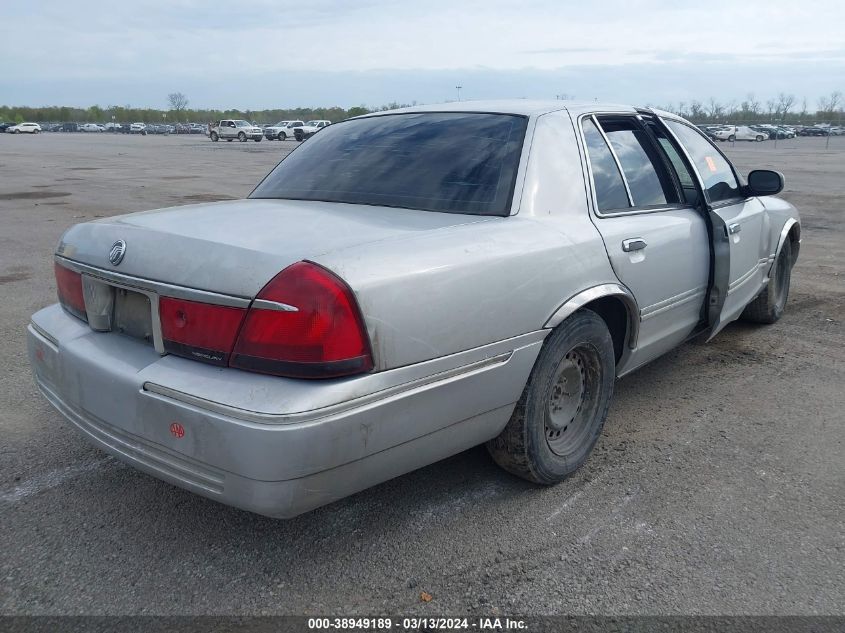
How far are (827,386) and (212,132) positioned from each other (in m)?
59.2

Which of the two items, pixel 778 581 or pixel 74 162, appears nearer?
pixel 778 581

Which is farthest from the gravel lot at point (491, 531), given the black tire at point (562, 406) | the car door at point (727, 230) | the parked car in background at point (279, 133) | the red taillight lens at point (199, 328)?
the parked car in background at point (279, 133)

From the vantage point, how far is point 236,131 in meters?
58.0

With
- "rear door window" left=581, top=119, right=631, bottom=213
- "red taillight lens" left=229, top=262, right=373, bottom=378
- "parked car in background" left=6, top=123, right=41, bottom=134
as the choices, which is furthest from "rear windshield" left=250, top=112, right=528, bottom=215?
"parked car in background" left=6, top=123, right=41, bottom=134

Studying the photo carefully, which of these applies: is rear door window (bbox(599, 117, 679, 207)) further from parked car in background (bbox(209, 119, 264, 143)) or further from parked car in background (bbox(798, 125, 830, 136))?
parked car in background (bbox(798, 125, 830, 136))

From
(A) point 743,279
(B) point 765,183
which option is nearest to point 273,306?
(A) point 743,279

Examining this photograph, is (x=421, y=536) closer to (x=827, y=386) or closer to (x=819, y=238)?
(x=827, y=386)

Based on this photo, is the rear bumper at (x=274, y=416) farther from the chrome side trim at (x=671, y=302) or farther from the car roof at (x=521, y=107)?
the car roof at (x=521, y=107)

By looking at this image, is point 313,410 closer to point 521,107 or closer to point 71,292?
point 71,292

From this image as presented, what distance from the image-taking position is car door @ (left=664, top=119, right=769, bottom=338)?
13.6 feet

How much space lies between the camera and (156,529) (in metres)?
2.89

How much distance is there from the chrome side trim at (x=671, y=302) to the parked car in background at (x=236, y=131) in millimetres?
56252

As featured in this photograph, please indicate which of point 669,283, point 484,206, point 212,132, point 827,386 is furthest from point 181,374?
point 212,132

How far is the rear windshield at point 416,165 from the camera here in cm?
314
